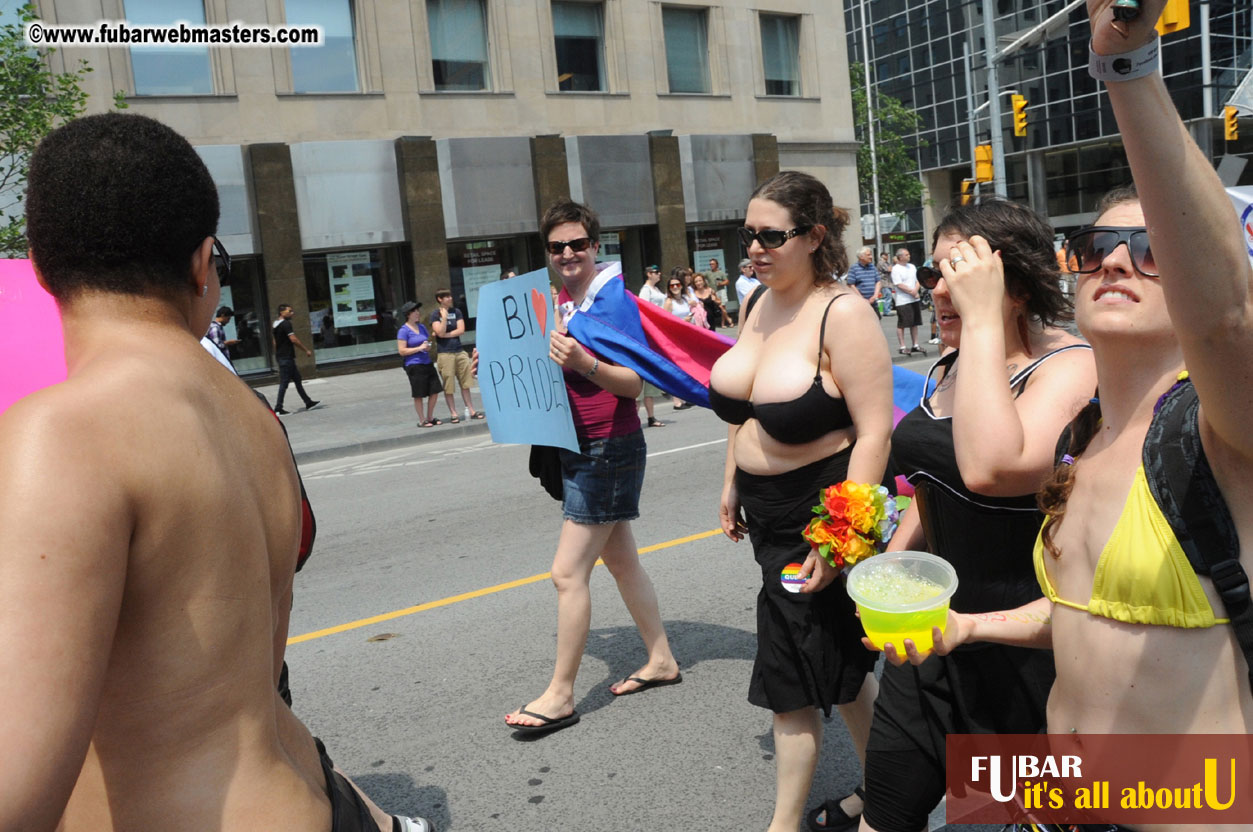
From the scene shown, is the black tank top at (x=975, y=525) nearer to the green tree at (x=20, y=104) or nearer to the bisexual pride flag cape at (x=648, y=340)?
the bisexual pride flag cape at (x=648, y=340)

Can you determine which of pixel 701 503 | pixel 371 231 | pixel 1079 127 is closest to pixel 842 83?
pixel 371 231

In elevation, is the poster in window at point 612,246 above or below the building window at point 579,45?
below

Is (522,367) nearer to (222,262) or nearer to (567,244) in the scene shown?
(567,244)

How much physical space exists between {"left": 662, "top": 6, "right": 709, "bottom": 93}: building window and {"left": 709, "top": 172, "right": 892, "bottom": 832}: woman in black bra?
26339 mm

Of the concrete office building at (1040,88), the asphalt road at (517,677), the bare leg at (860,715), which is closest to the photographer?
the bare leg at (860,715)

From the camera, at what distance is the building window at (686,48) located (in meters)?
28.7

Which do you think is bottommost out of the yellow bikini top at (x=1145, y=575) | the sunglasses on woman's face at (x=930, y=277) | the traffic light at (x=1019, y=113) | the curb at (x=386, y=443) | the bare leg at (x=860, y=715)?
the curb at (x=386, y=443)

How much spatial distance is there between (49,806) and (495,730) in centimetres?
322

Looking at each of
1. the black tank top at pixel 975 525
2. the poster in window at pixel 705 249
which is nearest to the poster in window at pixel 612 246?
the poster in window at pixel 705 249

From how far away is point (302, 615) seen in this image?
6168mm

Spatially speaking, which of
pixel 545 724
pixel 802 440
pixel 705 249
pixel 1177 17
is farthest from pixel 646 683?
pixel 705 249

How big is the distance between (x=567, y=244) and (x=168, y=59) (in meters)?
21.4

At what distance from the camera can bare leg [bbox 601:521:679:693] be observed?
456cm

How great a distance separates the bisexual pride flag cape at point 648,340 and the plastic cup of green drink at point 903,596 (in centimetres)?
212
